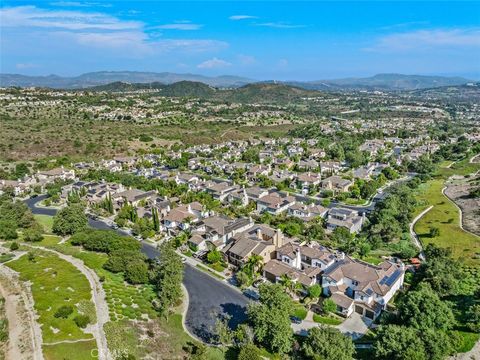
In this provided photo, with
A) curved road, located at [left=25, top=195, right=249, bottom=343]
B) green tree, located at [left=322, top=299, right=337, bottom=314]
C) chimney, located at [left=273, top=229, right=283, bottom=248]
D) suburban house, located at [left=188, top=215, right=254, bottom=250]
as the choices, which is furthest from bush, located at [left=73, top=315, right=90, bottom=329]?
chimney, located at [left=273, top=229, right=283, bottom=248]

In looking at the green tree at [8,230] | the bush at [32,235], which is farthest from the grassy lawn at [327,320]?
the green tree at [8,230]

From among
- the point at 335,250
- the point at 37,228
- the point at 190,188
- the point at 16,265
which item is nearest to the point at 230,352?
the point at 335,250

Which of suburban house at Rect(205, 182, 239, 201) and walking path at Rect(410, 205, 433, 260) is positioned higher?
suburban house at Rect(205, 182, 239, 201)

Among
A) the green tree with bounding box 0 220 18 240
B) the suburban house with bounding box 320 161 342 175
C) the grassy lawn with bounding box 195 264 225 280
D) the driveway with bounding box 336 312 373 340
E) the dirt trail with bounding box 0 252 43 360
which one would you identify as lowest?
the driveway with bounding box 336 312 373 340

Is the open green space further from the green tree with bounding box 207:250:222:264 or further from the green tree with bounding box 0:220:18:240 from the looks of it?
the green tree with bounding box 0:220:18:240

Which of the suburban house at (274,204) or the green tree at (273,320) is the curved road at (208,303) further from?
the suburban house at (274,204)

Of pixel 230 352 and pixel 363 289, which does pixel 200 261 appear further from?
pixel 363 289
